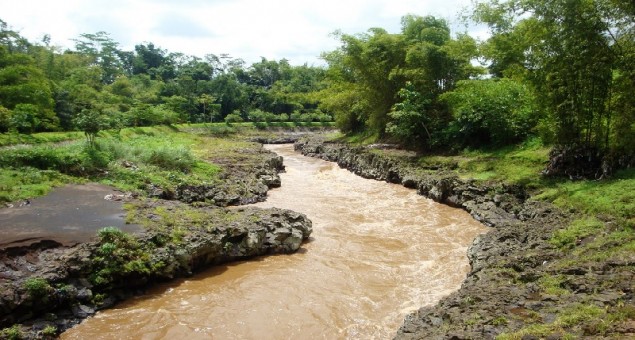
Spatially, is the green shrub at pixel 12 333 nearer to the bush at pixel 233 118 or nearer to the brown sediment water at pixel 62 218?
the brown sediment water at pixel 62 218

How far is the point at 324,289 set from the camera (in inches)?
395

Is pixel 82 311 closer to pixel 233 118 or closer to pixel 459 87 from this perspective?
pixel 459 87

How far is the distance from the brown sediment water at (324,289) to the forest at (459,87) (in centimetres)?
593

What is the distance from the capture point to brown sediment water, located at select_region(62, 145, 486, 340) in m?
8.23

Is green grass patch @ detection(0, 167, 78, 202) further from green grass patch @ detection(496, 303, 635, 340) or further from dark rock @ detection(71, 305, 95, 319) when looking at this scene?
green grass patch @ detection(496, 303, 635, 340)

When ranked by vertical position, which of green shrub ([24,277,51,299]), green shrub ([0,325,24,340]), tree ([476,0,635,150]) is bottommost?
green shrub ([0,325,24,340])

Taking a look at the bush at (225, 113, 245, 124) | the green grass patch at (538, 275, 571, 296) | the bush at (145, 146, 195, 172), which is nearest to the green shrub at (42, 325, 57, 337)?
the green grass patch at (538, 275, 571, 296)

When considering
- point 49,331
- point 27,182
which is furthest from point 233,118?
point 49,331

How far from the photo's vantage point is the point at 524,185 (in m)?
16.2

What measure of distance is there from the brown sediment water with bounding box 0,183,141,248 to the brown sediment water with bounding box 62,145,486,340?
2783 mm

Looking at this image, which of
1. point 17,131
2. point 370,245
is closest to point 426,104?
point 370,245

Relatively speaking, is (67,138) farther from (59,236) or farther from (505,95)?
(505,95)

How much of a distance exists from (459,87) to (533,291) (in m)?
19.4

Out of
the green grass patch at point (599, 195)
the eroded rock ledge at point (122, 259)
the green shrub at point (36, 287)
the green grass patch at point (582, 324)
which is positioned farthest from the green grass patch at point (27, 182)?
the green grass patch at point (599, 195)
